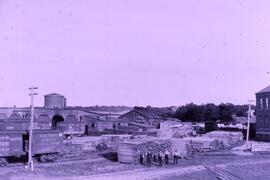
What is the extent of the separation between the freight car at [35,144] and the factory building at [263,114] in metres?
36.0

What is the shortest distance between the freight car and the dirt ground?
1.18 meters

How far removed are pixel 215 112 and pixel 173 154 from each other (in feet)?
272

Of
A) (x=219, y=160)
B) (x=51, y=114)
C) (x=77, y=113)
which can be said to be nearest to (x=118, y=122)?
(x=77, y=113)

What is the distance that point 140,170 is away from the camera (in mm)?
29750

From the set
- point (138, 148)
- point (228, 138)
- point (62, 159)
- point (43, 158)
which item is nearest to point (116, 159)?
point (138, 148)

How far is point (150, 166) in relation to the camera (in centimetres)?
3219

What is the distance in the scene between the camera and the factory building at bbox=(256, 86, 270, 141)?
2312 inches

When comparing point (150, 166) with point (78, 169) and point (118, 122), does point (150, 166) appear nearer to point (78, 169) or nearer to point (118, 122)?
point (78, 169)

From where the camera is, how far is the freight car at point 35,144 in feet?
101

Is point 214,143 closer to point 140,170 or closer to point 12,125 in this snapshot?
point 140,170

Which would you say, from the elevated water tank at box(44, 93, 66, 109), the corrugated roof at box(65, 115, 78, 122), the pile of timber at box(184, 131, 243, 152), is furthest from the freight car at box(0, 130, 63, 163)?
the elevated water tank at box(44, 93, 66, 109)

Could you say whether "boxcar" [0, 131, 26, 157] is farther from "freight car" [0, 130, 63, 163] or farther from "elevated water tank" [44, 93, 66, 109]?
"elevated water tank" [44, 93, 66, 109]

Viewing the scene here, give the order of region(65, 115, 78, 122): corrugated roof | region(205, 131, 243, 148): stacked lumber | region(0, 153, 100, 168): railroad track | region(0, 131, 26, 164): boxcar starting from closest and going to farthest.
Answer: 1. region(0, 131, 26, 164): boxcar
2. region(0, 153, 100, 168): railroad track
3. region(205, 131, 243, 148): stacked lumber
4. region(65, 115, 78, 122): corrugated roof

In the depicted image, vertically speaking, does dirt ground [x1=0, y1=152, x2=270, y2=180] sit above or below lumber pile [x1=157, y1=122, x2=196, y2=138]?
below
